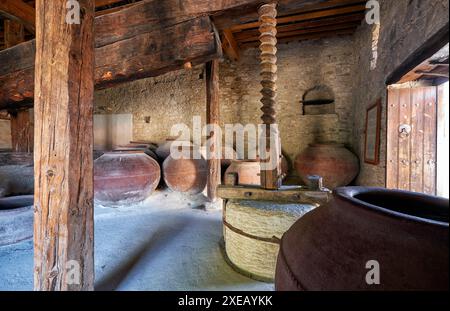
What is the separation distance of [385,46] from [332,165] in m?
2.41

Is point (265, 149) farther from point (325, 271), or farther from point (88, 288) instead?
point (88, 288)

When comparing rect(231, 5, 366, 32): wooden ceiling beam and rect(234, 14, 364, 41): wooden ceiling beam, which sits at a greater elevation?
rect(234, 14, 364, 41): wooden ceiling beam

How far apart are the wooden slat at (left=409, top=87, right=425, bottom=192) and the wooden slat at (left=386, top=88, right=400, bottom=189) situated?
18 cm

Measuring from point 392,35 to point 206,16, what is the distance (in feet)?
9.10

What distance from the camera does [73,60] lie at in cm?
132

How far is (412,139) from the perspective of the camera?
9.42 ft

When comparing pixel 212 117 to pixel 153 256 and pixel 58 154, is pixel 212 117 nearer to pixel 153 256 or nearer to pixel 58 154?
pixel 153 256

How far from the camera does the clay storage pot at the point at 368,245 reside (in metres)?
0.68

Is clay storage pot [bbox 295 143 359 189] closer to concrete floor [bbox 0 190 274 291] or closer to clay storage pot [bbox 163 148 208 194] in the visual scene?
clay storage pot [bbox 163 148 208 194]

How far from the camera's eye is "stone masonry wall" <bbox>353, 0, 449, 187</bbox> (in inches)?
79.7

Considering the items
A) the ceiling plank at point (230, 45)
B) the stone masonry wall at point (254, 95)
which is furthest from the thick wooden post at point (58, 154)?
the stone masonry wall at point (254, 95)

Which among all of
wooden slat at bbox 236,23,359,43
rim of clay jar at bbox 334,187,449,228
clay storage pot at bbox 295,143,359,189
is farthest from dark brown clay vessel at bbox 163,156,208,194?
rim of clay jar at bbox 334,187,449,228

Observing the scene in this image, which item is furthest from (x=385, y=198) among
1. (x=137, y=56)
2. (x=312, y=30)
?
(x=312, y=30)

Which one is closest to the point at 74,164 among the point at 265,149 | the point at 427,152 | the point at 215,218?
the point at 265,149
